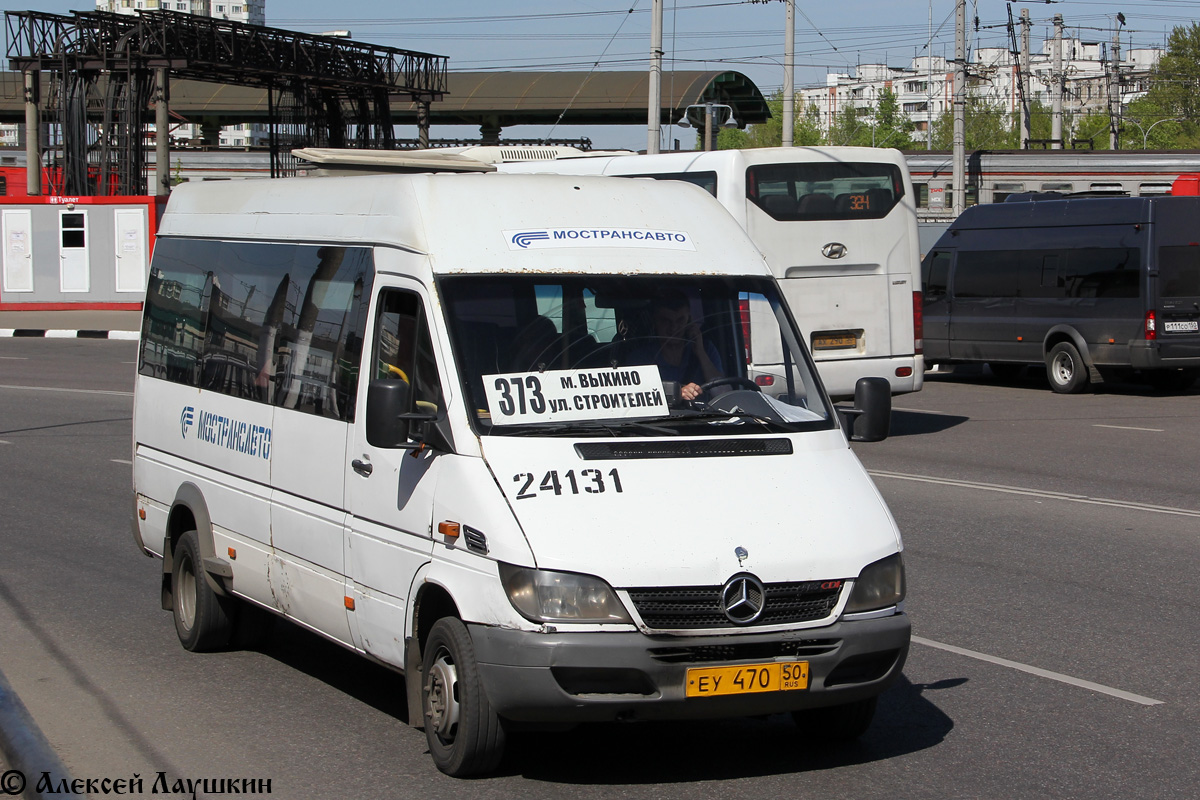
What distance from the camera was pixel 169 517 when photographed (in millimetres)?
7496

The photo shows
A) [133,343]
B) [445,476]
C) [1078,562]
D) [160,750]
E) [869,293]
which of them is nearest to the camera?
[445,476]

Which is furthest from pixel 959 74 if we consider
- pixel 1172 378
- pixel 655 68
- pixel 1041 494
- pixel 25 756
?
pixel 25 756

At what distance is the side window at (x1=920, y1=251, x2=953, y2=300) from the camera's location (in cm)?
2273

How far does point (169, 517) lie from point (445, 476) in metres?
2.89

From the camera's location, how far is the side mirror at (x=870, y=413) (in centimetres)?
613

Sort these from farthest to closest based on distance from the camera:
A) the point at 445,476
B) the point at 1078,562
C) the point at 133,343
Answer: the point at 133,343 → the point at 1078,562 → the point at 445,476

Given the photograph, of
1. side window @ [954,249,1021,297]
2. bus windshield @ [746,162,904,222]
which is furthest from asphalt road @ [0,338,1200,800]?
side window @ [954,249,1021,297]

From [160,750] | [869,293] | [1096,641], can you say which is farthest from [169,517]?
[869,293]

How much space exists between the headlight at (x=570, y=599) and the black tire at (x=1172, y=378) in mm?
18188

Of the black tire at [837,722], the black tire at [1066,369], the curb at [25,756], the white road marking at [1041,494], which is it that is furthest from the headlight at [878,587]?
the black tire at [1066,369]

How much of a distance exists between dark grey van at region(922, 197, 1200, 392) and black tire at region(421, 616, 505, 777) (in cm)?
1666

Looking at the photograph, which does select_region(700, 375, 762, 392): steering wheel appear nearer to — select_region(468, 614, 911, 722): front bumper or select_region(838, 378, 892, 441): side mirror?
select_region(838, 378, 892, 441): side mirror

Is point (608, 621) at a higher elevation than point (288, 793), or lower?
higher

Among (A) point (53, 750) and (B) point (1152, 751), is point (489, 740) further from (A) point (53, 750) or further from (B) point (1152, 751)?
(B) point (1152, 751)
